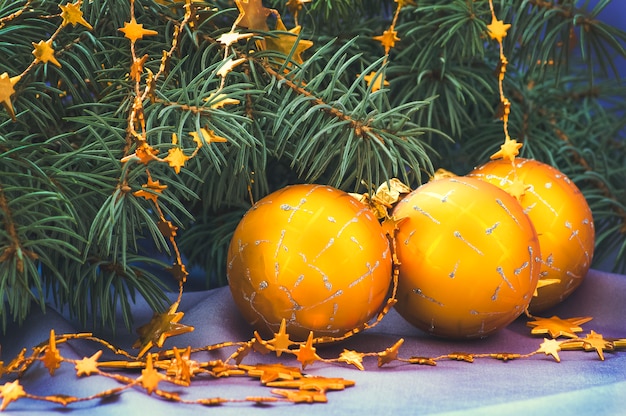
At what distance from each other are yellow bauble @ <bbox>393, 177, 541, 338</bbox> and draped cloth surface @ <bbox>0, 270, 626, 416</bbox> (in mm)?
27

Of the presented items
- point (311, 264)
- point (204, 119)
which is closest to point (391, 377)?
point (311, 264)

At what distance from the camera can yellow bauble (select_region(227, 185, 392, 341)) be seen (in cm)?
49

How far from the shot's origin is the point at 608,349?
0.52m

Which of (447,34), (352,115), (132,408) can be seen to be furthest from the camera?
(447,34)

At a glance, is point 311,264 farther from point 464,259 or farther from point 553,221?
point 553,221

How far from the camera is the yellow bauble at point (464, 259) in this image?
513 millimetres

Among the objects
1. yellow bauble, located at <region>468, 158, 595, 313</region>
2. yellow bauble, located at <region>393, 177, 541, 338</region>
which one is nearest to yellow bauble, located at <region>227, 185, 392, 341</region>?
yellow bauble, located at <region>393, 177, 541, 338</region>

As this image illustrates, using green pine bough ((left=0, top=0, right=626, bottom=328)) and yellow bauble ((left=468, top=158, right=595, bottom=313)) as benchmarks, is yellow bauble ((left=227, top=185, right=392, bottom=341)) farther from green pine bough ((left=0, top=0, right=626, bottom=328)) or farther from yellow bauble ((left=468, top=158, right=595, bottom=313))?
yellow bauble ((left=468, top=158, right=595, bottom=313))

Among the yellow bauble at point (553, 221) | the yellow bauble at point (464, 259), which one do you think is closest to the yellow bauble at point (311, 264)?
the yellow bauble at point (464, 259)

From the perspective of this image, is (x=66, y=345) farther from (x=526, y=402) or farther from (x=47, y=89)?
(x=526, y=402)

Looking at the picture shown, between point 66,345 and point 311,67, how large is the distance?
251 mm

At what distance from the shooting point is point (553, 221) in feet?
1.92

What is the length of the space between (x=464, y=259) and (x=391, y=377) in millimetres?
98

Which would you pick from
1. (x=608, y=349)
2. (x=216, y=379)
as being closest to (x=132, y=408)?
(x=216, y=379)
